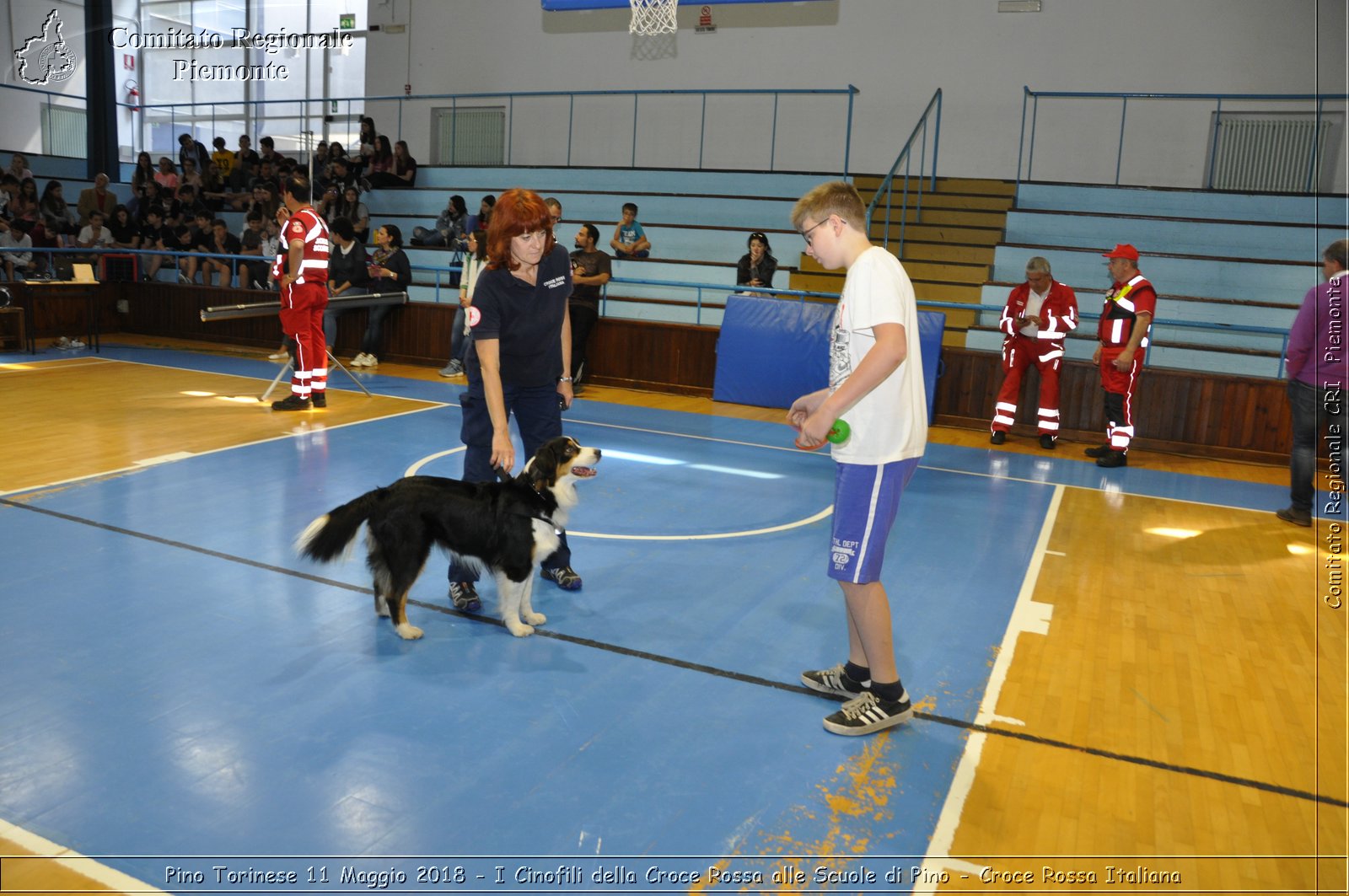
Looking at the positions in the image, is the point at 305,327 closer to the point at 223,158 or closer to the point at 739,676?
the point at 739,676

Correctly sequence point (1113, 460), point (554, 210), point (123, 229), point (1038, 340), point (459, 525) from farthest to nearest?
point (123, 229) < point (1038, 340) < point (1113, 460) < point (554, 210) < point (459, 525)

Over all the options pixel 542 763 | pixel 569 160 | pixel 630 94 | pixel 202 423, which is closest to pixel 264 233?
pixel 569 160

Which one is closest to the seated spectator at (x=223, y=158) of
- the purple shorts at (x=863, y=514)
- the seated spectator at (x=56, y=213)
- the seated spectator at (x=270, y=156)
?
the seated spectator at (x=270, y=156)

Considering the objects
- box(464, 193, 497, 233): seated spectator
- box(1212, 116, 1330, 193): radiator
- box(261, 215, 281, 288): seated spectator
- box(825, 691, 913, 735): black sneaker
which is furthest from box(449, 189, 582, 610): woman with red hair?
box(1212, 116, 1330, 193): radiator

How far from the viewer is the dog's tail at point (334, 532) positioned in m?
4.06

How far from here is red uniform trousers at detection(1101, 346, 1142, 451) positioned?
9.03m

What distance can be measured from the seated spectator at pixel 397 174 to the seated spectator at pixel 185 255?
11.1ft

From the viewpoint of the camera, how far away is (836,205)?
133 inches

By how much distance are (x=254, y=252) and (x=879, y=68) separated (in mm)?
10872

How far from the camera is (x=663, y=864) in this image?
279 centimetres

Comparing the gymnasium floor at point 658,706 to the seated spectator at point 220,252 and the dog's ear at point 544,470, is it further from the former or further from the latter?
the seated spectator at point 220,252

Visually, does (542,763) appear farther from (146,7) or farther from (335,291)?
(146,7)

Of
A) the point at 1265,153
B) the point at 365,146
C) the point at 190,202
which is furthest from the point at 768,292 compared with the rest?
the point at 190,202

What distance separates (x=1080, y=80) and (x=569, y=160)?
29.7 ft
